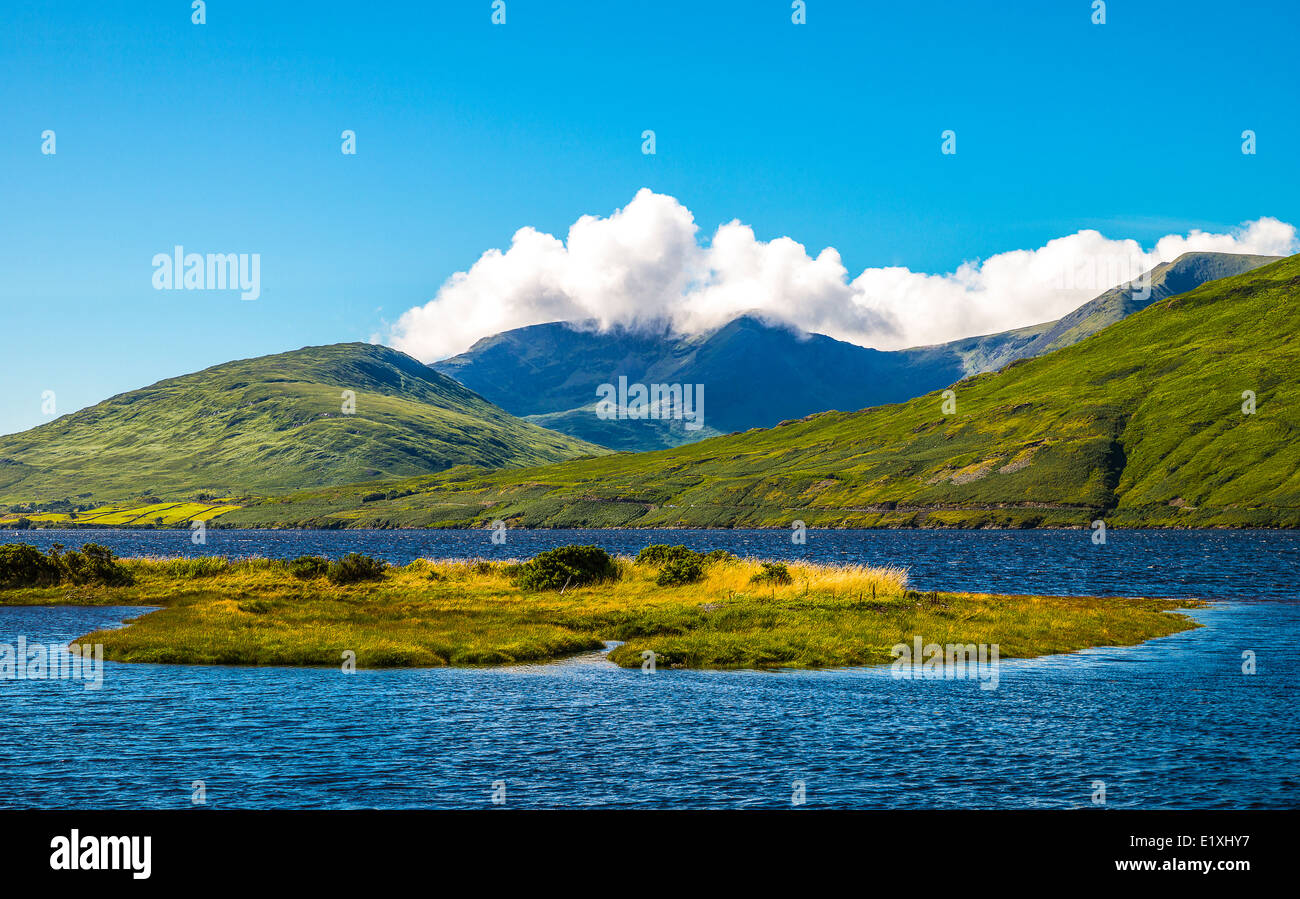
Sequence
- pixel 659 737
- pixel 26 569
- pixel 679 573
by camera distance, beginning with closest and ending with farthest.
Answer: pixel 659 737 < pixel 679 573 < pixel 26 569

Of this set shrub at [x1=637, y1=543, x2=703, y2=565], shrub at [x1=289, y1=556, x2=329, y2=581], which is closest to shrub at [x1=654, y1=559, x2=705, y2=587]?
shrub at [x1=637, y1=543, x2=703, y2=565]

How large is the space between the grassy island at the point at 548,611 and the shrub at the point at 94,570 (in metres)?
0.14

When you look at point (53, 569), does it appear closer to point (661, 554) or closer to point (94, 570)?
point (94, 570)

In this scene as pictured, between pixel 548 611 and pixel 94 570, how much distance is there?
5142cm

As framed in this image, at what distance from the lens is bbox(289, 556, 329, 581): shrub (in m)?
98.2

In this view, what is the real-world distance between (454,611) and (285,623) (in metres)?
12.4

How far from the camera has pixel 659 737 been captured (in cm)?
3684

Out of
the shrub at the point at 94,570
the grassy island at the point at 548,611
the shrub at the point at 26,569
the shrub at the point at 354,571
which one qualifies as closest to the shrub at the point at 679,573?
the grassy island at the point at 548,611

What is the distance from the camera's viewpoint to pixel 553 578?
8850 centimetres

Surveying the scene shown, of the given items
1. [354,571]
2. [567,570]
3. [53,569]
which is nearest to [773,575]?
[567,570]

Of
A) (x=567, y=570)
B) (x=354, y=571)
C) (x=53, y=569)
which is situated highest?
(x=53, y=569)
